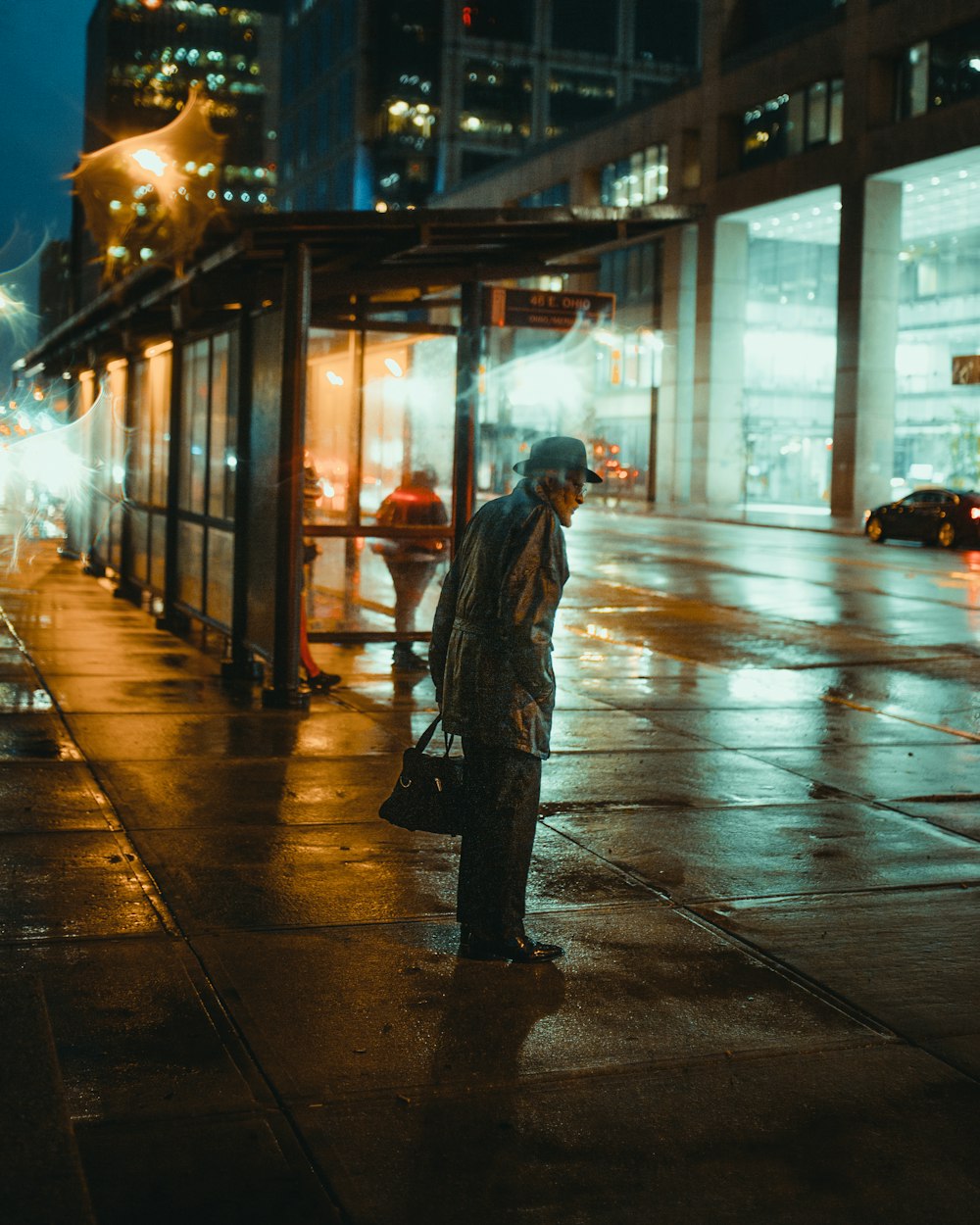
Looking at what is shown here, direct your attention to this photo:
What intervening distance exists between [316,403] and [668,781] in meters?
5.70

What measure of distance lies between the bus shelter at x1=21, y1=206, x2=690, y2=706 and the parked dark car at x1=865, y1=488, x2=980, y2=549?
22986 millimetres

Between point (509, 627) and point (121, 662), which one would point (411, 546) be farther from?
point (509, 627)

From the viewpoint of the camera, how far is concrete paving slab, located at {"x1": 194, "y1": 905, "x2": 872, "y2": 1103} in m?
4.39

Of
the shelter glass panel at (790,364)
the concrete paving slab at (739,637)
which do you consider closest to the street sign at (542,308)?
the concrete paving slab at (739,637)

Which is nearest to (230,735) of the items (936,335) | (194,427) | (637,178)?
(194,427)

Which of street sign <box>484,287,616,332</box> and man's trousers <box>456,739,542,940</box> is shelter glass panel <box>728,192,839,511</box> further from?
man's trousers <box>456,739,542,940</box>

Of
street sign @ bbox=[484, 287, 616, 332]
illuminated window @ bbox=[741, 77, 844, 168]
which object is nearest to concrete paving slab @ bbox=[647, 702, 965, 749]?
street sign @ bbox=[484, 287, 616, 332]

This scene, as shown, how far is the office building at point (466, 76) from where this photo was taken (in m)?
94.8

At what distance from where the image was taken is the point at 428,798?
17.6 feet

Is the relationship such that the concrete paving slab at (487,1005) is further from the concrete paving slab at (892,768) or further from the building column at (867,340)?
the building column at (867,340)

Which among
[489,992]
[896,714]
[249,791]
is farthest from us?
[896,714]

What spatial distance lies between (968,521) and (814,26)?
78.5ft

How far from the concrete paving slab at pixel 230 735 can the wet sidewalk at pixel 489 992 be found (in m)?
0.05

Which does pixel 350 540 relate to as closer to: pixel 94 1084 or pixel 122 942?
pixel 122 942
